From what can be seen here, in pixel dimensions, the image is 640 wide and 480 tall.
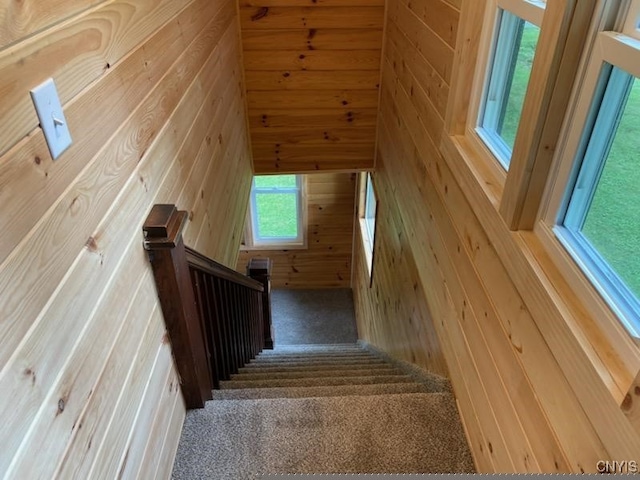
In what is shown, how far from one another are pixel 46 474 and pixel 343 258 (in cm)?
552

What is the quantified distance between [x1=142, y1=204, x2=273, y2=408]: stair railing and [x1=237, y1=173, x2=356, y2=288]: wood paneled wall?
3.14 meters

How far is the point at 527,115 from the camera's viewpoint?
1151 millimetres

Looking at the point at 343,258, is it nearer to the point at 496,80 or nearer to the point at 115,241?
the point at 496,80

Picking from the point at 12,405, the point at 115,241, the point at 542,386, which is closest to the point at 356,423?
the point at 542,386


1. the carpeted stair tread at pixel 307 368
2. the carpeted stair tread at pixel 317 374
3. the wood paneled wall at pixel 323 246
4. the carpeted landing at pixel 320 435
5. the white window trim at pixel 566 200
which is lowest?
the wood paneled wall at pixel 323 246

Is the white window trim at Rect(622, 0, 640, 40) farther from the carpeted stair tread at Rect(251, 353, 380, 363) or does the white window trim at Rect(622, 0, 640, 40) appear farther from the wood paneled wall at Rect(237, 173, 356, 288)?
the wood paneled wall at Rect(237, 173, 356, 288)

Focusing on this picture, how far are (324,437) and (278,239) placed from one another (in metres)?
4.50

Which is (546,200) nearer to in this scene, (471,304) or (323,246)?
(471,304)

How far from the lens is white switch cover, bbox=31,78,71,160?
77 centimetres

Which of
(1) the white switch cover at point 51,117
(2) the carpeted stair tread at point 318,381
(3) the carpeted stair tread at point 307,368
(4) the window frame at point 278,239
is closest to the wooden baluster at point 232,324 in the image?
(3) the carpeted stair tread at point 307,368

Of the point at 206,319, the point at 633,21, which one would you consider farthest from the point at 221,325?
the point at 633,21

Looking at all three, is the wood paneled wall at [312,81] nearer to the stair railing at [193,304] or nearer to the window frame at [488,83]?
the stair railing at [193,304]

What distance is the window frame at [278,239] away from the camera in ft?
18.7

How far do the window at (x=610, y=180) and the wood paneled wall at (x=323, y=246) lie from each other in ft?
14.8
